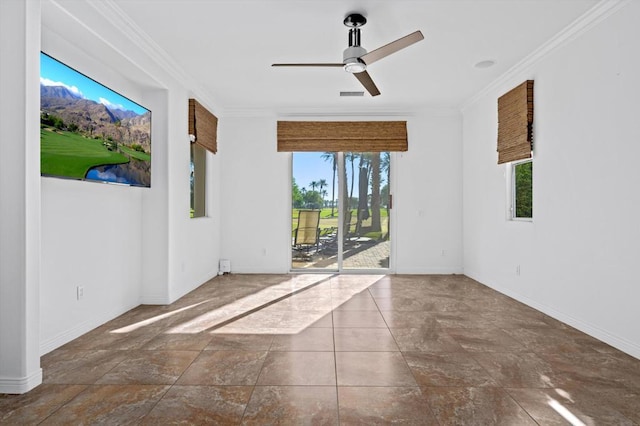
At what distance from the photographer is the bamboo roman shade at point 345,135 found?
5766mm

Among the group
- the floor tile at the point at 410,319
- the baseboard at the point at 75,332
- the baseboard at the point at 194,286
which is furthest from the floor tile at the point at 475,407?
the baseboard at the point at 194,286

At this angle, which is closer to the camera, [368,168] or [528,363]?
[528,363]

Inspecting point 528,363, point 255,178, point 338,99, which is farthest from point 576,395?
point 255,178

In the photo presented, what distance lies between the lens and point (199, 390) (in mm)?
2119

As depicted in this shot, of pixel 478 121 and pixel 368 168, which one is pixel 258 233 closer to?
pixel 368 168

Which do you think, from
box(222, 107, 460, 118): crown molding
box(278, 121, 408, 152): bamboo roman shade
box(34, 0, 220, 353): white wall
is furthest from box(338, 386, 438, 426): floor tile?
box(222, 107, 460, 118): crown molding

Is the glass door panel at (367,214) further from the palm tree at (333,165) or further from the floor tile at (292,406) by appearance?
the floor tile at (292,406)

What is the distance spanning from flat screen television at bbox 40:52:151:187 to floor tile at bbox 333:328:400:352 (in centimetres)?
226

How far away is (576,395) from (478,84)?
3.73 m

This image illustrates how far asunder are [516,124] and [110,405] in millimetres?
4303

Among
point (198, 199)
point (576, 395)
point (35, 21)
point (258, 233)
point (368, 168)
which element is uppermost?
point (35, 21)

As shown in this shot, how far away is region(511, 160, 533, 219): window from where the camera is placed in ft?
13.3

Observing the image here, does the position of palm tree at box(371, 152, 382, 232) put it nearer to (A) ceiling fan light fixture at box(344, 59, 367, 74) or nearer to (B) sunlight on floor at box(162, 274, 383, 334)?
(B) sunlight on floor at box(162, 274, 383, 334)

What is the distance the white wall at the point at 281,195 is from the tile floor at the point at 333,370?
6.47 ft
